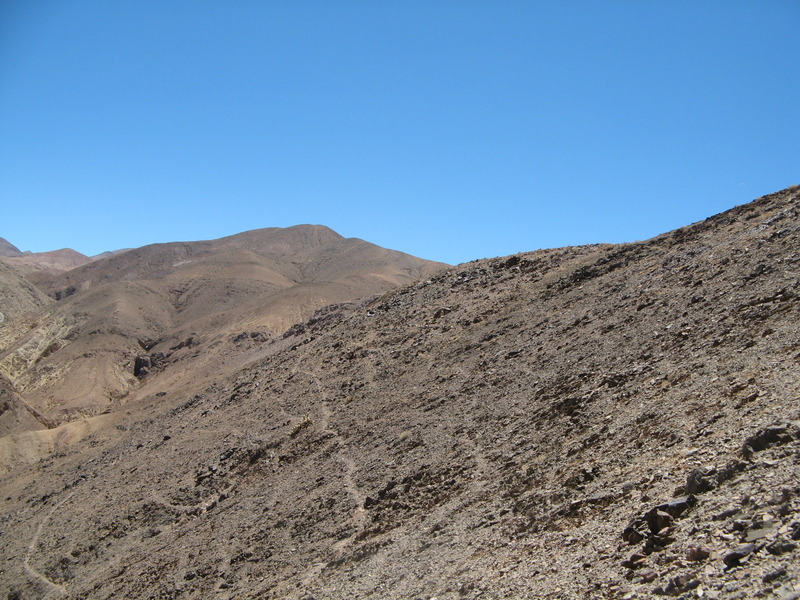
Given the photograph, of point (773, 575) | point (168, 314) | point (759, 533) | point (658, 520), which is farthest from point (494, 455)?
point (168, 314)

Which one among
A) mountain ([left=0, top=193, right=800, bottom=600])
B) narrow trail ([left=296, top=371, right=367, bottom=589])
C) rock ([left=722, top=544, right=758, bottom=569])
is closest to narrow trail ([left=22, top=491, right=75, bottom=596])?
mountain ([left=0, top=193, right=800, bottom=600])

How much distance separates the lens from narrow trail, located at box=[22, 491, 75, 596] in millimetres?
19203

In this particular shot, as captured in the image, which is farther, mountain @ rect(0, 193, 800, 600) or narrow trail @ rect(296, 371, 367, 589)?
narrow trail @ rect(296, 371, 367, 589)

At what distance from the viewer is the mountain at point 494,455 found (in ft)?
26.5

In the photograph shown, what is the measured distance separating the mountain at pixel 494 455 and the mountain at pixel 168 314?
22636mm

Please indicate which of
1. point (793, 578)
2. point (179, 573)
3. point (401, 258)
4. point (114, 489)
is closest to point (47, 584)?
point (114, 489)

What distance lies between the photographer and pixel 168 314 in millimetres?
77250

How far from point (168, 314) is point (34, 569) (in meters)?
59.2

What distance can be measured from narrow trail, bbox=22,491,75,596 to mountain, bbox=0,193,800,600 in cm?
12

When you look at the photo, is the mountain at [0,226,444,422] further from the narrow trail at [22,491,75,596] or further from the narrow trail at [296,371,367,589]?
the narrow trail at [296,371,367,589]

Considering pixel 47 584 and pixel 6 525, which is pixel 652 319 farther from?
pixel 6 525

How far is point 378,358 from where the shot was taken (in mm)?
24234

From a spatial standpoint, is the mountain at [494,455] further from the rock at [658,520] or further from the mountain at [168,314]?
the mountain at [168,314]

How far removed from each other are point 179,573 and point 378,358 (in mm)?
10185
